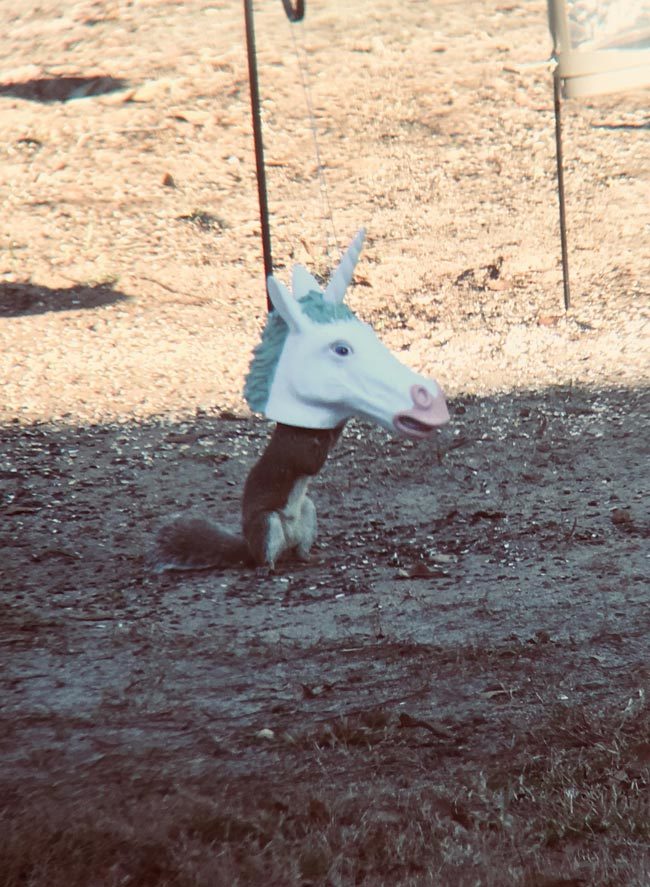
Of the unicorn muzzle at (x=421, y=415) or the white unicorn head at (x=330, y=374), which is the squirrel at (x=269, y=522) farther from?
the unicorn muzzle at (x=421, y=415)

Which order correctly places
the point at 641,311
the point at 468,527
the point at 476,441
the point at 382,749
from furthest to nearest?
the point at 641,311 < the point at 476,441 < the point at 468,527 < the point at 382,749

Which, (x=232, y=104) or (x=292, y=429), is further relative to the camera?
(x=232, y=104)

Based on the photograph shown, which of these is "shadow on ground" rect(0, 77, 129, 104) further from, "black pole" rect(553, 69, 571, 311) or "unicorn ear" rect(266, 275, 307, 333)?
"unicorn ear" rect(266, 275, 307, 333)

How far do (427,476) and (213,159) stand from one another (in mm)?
4887

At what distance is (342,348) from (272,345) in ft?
0.90

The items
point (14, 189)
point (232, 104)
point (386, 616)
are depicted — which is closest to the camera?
point (386, 616)

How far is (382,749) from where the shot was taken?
9.70ft

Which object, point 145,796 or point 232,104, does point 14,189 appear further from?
point 145,796

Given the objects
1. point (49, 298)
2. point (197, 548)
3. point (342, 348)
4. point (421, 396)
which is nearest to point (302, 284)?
point (342, 348)

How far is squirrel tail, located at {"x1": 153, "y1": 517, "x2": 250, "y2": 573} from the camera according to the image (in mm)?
4348

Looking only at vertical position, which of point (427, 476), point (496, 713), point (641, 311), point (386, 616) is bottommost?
point (641, 311)

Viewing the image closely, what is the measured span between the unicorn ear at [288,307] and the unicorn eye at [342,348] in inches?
5.1

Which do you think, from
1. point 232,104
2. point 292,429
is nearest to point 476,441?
point 292,429

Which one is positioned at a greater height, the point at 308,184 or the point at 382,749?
the point at 382,749
